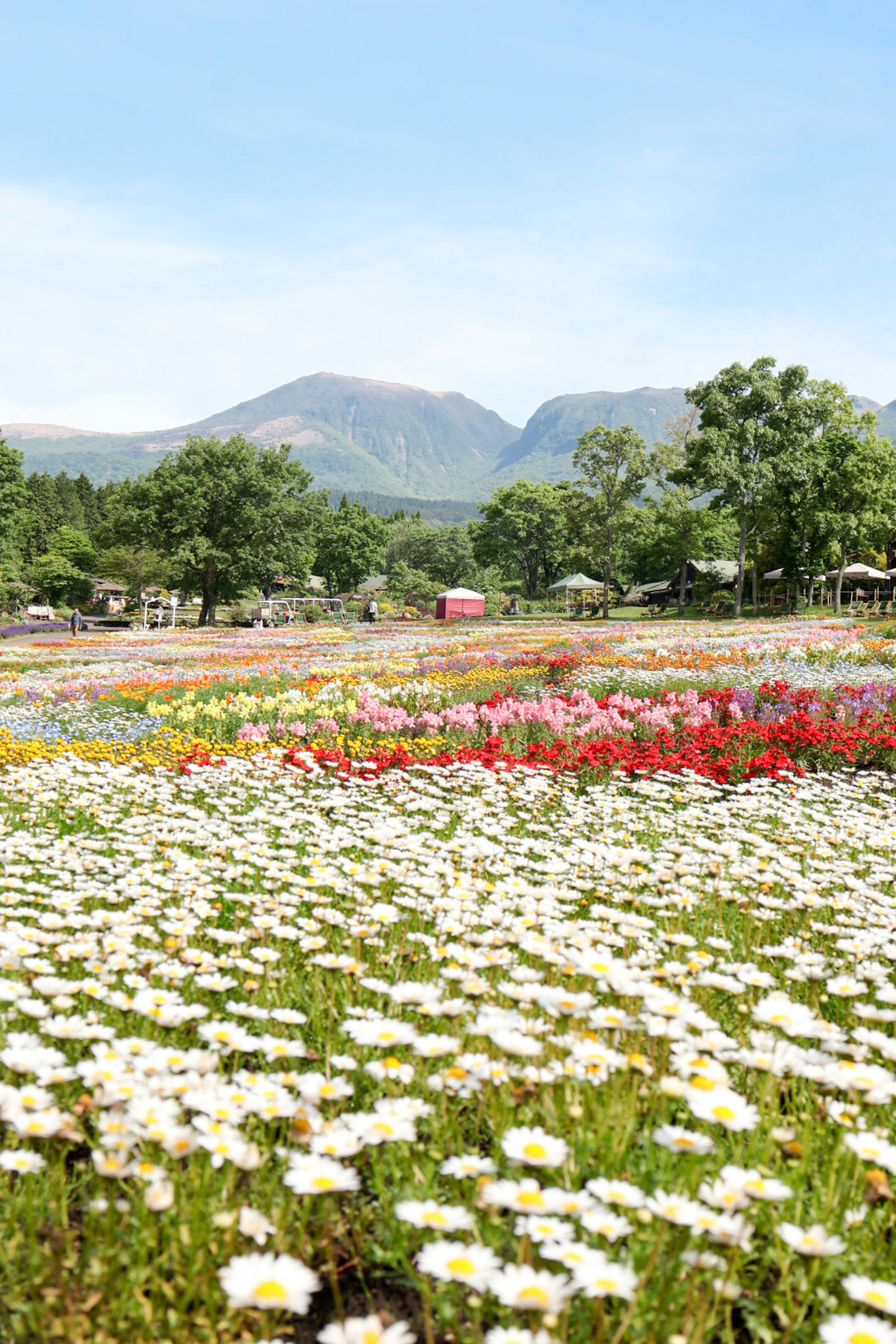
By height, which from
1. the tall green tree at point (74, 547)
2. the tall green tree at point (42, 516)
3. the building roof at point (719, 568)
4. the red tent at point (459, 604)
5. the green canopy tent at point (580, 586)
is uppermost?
the tall green tree at point (42, 516)

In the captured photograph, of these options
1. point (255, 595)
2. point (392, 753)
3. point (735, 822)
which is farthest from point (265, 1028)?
point (255, 595)

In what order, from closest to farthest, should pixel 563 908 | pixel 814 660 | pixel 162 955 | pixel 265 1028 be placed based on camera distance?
pixel 265 1028, pixel 162 955, pixel 563 908, pixel 814 660

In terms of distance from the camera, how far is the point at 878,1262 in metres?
1.90

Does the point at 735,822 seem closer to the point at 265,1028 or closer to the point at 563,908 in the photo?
the point at 563,908

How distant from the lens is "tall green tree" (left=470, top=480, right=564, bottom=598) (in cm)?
8325

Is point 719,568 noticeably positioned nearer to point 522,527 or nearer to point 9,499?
point 522,527

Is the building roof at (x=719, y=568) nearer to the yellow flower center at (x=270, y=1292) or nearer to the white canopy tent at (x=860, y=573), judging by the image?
the white canopy tent at (x=860, y=573)

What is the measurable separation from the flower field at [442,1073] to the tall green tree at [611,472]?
50.1m

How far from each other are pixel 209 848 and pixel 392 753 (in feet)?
12.7

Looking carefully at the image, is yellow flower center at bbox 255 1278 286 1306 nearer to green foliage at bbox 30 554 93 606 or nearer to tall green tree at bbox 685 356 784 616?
tall green tree at bbox 685 356 784 616

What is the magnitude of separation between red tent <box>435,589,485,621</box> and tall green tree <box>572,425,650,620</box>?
14.4 meters

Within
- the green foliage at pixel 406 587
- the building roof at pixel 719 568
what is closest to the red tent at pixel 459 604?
the green foliage at pixel 406 587

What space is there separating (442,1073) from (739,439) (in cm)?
4777

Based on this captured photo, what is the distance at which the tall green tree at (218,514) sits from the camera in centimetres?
4828
